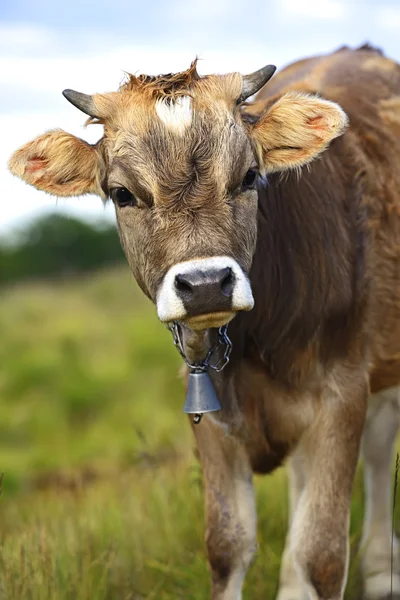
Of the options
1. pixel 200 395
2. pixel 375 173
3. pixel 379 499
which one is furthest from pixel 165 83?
pixel 379 499

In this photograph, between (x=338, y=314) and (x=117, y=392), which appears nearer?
(x=338, y=314)

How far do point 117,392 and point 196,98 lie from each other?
30.8 ft

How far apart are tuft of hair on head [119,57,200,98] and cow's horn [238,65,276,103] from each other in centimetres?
18

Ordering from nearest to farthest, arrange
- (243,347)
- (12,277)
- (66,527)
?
(243,347), (66,527), (12,277)

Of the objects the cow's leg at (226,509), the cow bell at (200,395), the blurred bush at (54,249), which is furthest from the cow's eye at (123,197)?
the blurred bush at (54,249)

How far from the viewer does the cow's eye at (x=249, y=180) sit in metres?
3.53

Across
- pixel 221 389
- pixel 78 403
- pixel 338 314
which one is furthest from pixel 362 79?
pixel 78 403

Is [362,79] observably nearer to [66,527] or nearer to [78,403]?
[66,527]

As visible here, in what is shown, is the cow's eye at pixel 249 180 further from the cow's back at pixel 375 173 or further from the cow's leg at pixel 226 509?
the cow's leg at pixel 226 509

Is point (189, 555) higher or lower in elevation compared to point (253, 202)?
lower

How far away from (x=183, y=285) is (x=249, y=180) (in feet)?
1.91

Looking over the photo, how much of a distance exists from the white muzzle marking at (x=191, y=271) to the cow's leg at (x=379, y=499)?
6.01 feet

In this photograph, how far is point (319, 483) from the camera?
13.3 feet

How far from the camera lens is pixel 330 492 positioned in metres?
4.02
